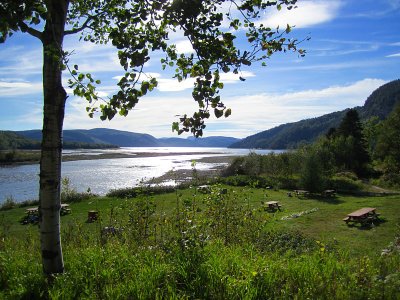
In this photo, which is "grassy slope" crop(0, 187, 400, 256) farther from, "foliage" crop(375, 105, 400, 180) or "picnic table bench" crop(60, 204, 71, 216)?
"foliage" crop(375, 105, 400, 180)

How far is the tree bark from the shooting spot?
14.3 ft

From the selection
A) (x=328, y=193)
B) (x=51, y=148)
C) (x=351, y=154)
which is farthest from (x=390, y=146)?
(x=51, y=148)

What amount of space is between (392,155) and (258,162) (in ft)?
67.3

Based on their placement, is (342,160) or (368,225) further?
(342,160)

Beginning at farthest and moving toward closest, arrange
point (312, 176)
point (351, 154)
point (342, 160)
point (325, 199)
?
1. point (342, 160)
2. point (351, 154)
3. point (312, 176)
4. point (325, 199)

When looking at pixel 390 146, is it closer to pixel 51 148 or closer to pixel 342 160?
pixel 342 160

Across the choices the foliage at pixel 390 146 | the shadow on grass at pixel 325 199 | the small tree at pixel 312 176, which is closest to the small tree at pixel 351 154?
the foliage at pixel 390 146

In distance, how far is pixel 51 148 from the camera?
172 inches

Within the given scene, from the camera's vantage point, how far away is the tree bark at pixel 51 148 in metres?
4.36

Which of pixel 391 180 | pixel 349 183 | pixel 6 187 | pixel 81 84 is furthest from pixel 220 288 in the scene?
pixel 6 187

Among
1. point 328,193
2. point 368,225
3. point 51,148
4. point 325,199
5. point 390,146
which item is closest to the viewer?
point 51,148

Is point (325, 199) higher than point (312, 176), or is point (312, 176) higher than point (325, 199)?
point (312, 176)

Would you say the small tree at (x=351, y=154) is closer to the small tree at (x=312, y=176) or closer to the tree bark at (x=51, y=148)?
the small tree at (x=312, y=176)

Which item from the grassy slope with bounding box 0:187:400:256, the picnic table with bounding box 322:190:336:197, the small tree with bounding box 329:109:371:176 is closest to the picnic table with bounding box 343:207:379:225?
→ the grassy slope with bounding box 0:187:400:256
